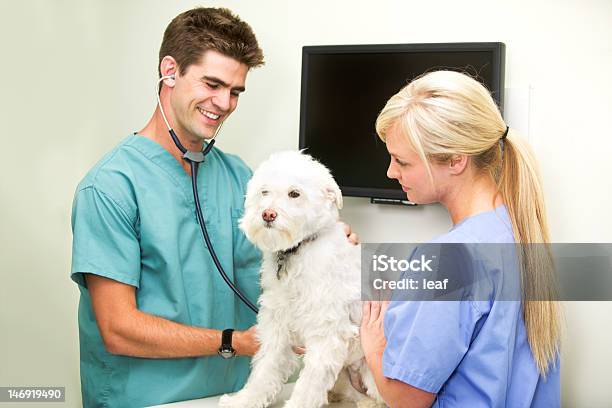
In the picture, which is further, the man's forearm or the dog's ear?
the man's forearm

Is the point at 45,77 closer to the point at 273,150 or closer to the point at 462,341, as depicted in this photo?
the point at 273,150

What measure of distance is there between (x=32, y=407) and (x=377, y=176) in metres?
1.49

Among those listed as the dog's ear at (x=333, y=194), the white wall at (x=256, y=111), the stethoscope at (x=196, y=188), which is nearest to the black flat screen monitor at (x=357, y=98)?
the white wall at (x=256, y=111)

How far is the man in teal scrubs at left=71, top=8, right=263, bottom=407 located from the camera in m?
1.62

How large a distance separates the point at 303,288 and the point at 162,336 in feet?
1.31

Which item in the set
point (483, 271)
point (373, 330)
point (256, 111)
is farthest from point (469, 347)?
point (256, 111)

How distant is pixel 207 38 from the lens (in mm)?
1759

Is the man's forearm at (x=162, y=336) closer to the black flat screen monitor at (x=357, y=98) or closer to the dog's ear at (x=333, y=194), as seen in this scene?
the dog's ear at (x=333, y=194)

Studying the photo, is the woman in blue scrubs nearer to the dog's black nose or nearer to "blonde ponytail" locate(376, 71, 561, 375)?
"blonde ponytail" locate(376, 71, 561, 375)

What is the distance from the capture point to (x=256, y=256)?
6.17 ft

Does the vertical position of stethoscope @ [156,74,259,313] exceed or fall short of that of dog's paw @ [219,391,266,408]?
it exceeds it

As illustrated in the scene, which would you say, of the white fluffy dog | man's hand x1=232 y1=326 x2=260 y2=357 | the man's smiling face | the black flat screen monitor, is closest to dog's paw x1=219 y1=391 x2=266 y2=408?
the white fluffy dog

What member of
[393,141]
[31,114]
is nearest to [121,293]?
[393,141]

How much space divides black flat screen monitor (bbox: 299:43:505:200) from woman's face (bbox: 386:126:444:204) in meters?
0.73
